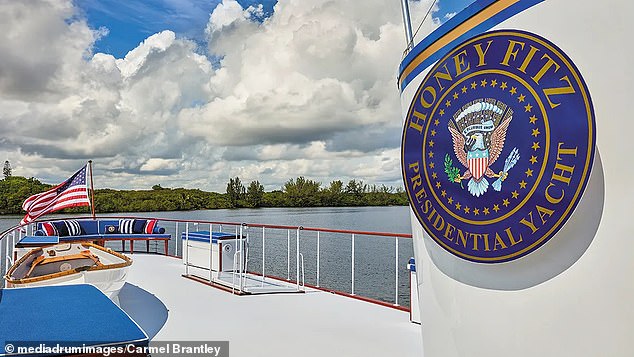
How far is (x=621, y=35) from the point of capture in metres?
1.03

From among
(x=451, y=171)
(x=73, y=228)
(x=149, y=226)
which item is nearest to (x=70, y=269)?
(x=451, y=171)

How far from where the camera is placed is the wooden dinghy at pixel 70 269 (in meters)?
4.14

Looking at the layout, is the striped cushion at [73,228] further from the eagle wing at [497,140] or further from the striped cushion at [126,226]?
the eagle wing at [497,140]

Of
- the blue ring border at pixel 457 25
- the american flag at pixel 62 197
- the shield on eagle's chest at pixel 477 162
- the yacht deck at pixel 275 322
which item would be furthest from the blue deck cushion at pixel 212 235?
the shield on eagle's chest at pixel 477 162

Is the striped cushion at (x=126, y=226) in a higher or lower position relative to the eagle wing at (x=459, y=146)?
lower

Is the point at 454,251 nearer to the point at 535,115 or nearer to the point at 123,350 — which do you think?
the point at 535,115

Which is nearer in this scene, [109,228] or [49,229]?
[49,229]

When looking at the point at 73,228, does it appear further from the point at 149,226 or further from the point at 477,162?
the point at 477,162

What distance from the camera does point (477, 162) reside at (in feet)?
4.44

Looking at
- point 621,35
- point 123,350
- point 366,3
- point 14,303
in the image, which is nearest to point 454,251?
→ point 621,35

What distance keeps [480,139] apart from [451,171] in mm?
140

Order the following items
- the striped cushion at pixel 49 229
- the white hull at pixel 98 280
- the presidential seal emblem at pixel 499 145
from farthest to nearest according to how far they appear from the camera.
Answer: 1. the striped cushion at pixel 49 229
2. the white hull at pixel 98 280
3. the presidential seal emblem at pixel 499 145

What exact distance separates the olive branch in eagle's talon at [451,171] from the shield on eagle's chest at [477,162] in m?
0.05

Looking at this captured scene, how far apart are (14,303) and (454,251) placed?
2.11 m
